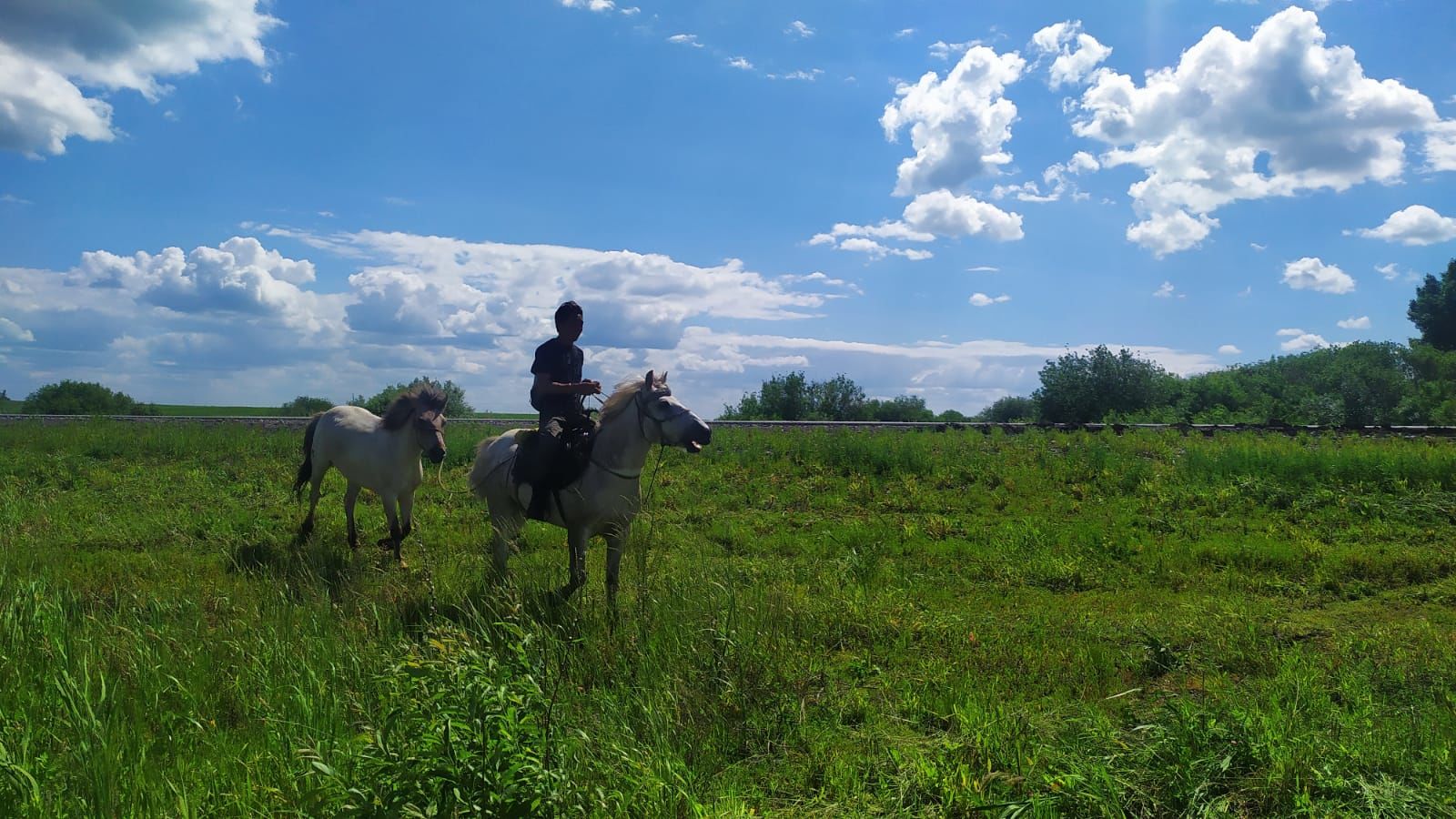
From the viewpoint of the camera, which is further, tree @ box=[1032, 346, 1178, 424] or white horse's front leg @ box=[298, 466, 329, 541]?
tree @ box=[1032, 346, 1178, 424]

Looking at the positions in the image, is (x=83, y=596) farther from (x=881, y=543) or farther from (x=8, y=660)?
(x=881, y=543)

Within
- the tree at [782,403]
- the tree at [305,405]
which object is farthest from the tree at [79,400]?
the tree at [782,403]

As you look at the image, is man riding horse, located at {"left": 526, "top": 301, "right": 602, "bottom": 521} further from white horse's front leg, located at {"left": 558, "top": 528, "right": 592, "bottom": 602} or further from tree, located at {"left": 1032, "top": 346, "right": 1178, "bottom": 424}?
tree, located at {"left": 1032, "top": 346, "right": 1178, "bottom": 424}

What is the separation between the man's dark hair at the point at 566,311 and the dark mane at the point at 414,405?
10.8 ft

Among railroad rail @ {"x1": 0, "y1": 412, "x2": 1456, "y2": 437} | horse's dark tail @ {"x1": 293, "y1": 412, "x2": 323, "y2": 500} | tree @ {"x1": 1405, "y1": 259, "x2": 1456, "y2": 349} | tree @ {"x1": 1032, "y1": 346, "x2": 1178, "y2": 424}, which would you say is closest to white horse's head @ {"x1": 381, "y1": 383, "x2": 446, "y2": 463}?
horse's dark tail @ {"x1": 293, "y1": 412, "x2": 323, "y2": 500}

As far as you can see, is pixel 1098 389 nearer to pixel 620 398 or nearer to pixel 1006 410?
pixel 1006 410

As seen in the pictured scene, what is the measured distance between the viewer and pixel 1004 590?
8.46m

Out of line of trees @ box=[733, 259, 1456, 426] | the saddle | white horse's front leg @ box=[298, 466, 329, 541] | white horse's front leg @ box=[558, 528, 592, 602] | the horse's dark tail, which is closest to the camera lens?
white horse's front leg @ box=[558, 528, 592, 602]

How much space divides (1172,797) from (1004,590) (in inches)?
191

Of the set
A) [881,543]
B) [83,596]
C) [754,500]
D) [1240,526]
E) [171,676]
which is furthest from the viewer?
[754,500]

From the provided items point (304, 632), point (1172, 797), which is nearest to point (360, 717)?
point (304, 632)

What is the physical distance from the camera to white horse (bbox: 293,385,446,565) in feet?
32.1

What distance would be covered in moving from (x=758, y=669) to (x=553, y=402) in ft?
11.3

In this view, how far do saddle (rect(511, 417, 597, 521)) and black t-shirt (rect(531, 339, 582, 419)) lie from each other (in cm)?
11
